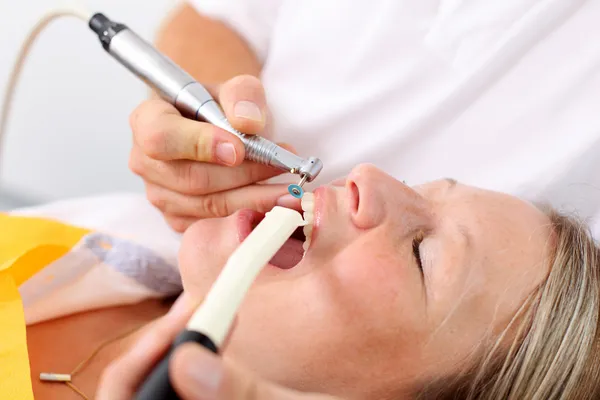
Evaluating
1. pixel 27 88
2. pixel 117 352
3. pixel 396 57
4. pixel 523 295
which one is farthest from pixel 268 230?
pixel 27 88

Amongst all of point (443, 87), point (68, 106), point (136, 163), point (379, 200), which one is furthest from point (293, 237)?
point (68, 106)

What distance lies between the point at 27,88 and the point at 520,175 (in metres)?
1.05

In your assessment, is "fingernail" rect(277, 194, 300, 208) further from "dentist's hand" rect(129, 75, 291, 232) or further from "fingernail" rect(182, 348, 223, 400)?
"fingernail" rect(182, 348, 223, 400)

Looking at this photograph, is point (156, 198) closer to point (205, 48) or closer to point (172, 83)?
point (172, 83)

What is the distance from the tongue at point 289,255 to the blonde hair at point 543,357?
0.21m

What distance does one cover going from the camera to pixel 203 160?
2.58 ft

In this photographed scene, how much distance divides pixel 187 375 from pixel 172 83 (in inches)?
18.7

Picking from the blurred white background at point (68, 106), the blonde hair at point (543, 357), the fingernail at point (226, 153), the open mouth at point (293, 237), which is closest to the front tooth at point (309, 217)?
the open mouth at point (293, 237)

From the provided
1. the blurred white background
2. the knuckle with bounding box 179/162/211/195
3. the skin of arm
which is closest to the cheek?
the knuckle with bounding box 179/162/211/195

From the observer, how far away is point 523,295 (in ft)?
2.35

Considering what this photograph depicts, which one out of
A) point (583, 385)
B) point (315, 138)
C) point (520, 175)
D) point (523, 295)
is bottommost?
point (583, 385)

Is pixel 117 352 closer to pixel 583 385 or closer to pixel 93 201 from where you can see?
pixel 93 201

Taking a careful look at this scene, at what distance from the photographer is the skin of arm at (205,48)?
1.06 m

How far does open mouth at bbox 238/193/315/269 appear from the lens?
2.46 ft
